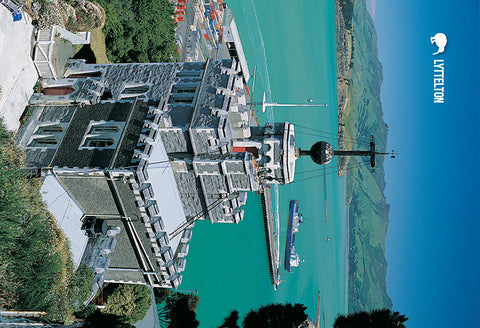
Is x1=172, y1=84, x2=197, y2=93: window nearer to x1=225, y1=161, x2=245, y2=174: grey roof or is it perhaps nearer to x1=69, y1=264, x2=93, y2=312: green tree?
x1=225, y1=161, x2=245, y2=174: grey roof

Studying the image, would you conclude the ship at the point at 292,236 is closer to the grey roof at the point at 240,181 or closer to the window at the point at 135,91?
the grey roof at the point at 240,181

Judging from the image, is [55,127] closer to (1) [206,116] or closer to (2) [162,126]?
(2) [162,126]

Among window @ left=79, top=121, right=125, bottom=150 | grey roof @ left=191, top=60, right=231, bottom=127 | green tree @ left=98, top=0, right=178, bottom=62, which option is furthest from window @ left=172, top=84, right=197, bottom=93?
green tree @ left=98, top=0, right=178, bottom=62

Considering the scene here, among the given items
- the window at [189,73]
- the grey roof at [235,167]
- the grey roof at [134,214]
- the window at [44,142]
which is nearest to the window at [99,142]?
the window at [44,142]

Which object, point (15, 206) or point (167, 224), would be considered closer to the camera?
point (15, 206)

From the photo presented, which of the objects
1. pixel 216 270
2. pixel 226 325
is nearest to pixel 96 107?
pixel 226 325

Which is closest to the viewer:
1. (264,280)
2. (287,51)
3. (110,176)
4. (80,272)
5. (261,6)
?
(110,176)
